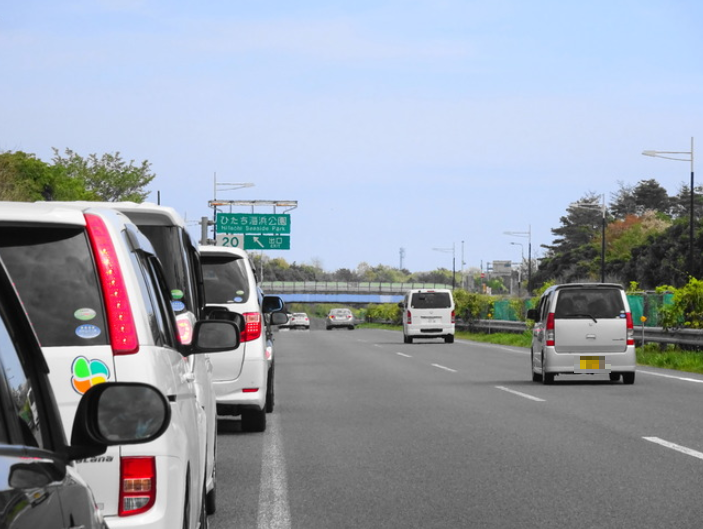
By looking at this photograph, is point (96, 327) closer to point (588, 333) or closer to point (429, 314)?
point (588, 333)

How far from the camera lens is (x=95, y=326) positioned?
4.17 m

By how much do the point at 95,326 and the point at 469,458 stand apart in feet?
22.9

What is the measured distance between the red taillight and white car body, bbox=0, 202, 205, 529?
16016 mm

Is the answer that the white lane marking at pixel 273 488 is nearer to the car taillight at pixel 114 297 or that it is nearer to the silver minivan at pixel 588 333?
the car taillight at pixel 114 297

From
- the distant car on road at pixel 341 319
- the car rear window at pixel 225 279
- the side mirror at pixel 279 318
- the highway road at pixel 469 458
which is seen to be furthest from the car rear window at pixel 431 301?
A: the distant car on road at pixel 341 319

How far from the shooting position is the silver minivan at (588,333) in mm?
19688

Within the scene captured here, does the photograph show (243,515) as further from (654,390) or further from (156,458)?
(654,390)

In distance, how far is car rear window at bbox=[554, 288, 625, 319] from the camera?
65.4ft

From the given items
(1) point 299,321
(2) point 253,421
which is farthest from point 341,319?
(2) point 253,421

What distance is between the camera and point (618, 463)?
1025 cm

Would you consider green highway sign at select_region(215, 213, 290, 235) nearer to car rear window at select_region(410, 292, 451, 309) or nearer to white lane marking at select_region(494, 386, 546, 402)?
car rear window at select_region(410, 292, 451, 309)

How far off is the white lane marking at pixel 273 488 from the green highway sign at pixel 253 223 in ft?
154

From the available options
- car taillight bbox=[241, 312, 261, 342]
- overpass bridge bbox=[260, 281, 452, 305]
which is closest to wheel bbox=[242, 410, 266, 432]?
car taillight bbox=[241, 312, 261, 342]

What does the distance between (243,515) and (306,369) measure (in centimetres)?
1682
